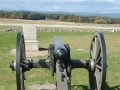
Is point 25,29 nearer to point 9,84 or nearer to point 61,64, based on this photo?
point 9,84

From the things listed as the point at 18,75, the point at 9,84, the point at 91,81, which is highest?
the point at 18,75

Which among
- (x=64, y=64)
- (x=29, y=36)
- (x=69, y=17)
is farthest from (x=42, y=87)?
(x=69, y=17)

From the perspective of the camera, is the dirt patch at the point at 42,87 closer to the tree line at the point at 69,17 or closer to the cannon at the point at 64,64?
the cannon at the point at 64,64

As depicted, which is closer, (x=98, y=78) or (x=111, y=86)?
(x=98, y=78)

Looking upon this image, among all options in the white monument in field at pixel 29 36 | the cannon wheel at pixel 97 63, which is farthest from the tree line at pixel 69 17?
the cannon wheel at pixel 97 63

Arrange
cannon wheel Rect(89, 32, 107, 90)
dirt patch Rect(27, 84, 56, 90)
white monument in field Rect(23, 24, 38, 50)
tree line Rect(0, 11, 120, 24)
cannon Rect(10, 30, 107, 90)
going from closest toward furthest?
cannon Rect(10, 30, 107, 90)
cannon wheel Rect(89, 32, 107, 90)
dirt patch Rect(27, 84, 56, 90)
white monument in field Rect(23, 24, 38, 50)
tree line Rect(0, 11, 120, 24)

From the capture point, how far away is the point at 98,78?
17.3 feet

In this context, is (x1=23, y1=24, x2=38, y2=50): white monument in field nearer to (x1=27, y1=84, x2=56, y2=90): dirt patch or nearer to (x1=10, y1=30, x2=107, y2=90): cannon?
(x1=27, y1=84, x2=56, y2=90): dirt patch

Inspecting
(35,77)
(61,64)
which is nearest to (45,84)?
(35,77)

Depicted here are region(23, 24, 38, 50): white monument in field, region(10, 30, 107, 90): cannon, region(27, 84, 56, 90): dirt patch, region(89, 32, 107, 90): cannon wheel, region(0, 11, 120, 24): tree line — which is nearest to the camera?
region(10, 30, 107, 90): cannon

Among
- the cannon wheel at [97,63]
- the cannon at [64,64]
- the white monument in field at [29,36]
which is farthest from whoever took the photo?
the white monument in field at [29,36]

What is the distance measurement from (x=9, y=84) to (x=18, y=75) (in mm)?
3214

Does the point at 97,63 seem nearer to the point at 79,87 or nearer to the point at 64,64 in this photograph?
the point at 64,64

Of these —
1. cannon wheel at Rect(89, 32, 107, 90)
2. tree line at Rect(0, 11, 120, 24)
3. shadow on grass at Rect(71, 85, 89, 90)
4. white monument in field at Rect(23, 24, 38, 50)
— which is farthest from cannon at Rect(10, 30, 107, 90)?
tree line at Rect(0, 11, 120, 24)
